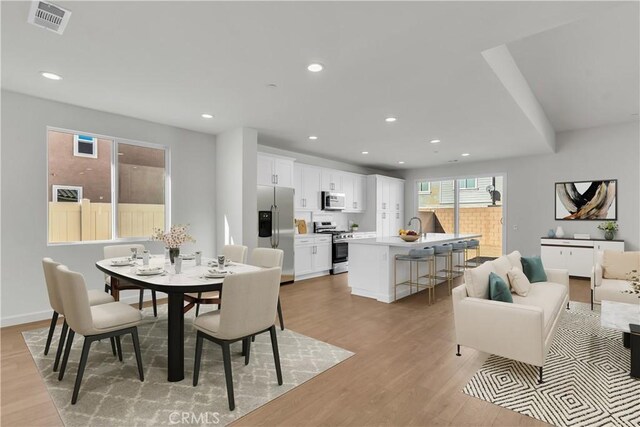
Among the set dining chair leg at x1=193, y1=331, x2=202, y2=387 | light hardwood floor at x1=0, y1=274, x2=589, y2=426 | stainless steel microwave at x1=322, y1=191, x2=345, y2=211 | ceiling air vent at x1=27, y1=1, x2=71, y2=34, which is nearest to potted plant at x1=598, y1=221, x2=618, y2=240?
light hardwood floor at x1=0, y1=274, x2=589, y2=426

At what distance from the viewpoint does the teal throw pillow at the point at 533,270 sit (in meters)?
4.17

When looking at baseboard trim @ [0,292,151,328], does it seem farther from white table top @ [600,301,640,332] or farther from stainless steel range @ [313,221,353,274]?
white table top @ [600,301,640,332]

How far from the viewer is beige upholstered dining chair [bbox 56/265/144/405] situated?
7.30ft

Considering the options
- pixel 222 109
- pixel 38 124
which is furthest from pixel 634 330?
pixel 38 124

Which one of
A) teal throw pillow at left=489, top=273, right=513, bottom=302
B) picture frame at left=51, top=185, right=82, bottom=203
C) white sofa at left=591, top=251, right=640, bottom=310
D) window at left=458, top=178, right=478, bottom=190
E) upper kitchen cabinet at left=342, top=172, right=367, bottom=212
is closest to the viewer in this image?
teal throw pillow at left=489, top=273, right=513, bottom=302

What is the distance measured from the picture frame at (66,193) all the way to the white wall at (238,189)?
190cm

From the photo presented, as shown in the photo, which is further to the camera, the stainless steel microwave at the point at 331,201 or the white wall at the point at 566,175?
the stainless steel microwave at the point at 331,201

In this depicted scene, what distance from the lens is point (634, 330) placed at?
2.50 m

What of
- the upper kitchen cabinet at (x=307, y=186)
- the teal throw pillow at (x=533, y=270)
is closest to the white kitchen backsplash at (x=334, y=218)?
the upper kitchen cabinet at (x=307, y=186)

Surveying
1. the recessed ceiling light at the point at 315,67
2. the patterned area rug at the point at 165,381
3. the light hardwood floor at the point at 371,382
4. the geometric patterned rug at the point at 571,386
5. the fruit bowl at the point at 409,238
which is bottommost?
the light hardwood floor at the point at 371,382

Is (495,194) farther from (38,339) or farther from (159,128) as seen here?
(38,339)

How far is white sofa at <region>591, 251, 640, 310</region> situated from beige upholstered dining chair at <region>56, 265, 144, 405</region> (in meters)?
5.02

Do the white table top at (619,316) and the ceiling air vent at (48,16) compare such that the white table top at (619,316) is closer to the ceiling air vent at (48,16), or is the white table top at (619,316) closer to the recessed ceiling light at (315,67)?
the recessed ceiling light at (315,67)

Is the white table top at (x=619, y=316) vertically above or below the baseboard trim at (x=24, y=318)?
above
